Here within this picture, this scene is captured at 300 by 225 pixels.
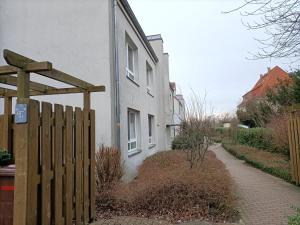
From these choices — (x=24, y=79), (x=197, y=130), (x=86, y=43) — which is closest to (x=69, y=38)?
(x=86, y=43)

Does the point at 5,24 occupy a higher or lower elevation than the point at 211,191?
higher

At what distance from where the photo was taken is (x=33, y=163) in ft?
12.7

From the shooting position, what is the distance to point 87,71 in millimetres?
9320

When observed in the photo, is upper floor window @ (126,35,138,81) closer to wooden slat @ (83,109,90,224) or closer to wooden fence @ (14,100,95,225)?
wooden slat @ (83,109,90,224)

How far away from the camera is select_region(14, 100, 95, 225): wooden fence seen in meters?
3.74

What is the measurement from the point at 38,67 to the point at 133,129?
9022 millimetres

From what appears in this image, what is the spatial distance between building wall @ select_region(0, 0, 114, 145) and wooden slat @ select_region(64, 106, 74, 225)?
12.6 ft

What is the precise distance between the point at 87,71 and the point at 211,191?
5.17m

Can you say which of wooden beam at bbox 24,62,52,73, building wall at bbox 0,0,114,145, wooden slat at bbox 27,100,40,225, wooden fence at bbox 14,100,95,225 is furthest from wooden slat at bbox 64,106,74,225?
building wall at bbox 0,0,114,145

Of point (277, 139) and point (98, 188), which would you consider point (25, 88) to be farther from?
point (277, 139)

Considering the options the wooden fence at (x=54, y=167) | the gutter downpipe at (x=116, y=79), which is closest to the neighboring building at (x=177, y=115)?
the gutter downpipe at (x=116, y=79)

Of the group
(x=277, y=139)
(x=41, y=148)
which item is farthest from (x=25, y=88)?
(x=277, y=139)

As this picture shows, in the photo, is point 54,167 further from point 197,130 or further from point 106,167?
point 197,130

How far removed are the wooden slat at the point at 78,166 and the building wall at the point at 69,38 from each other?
3423mm
